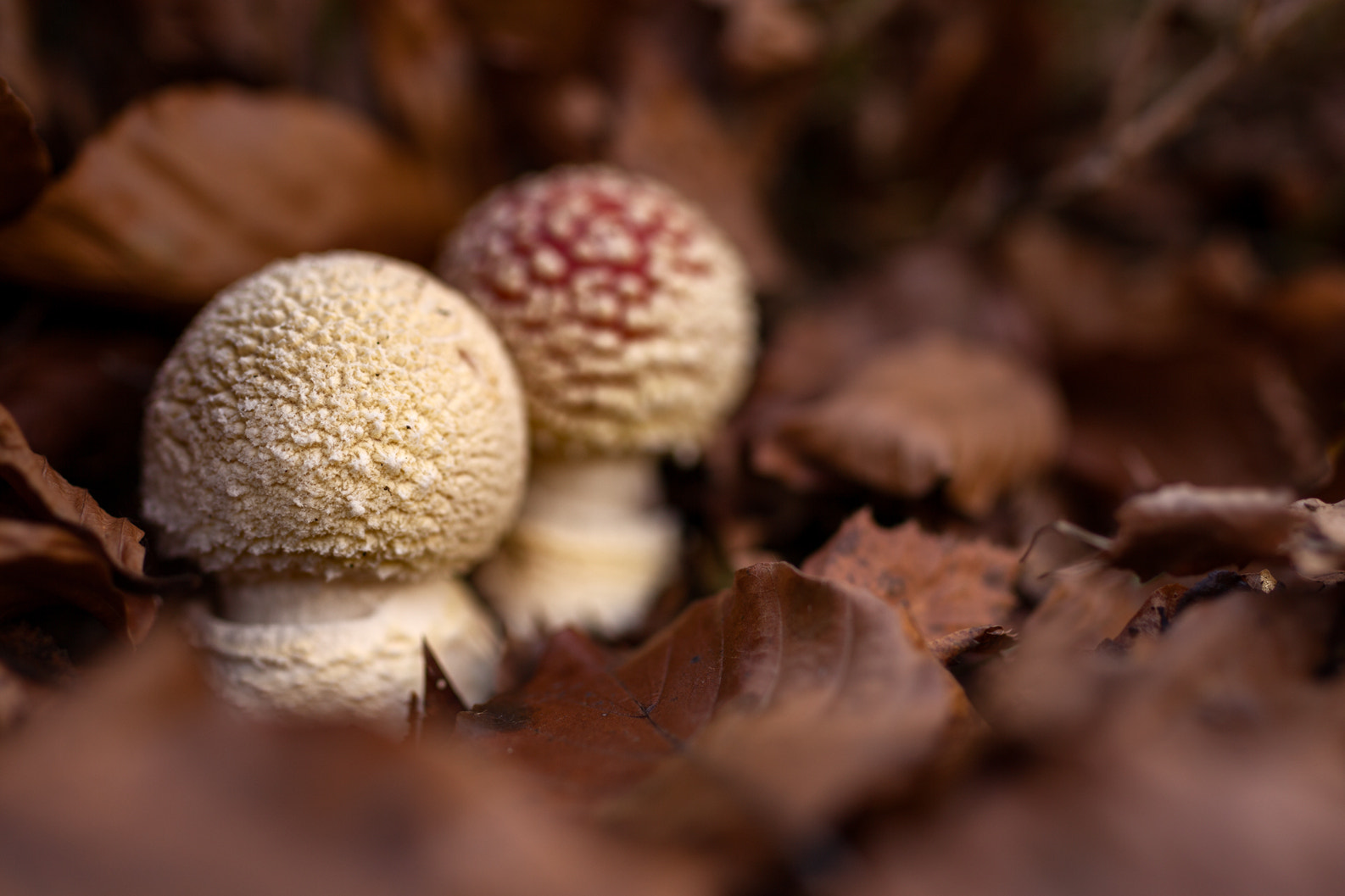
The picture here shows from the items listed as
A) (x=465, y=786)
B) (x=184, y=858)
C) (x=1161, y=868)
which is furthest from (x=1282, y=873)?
(x=184, y=858)

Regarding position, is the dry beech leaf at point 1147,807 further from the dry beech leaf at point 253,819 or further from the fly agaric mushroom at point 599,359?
the fly agaric mushroom at point 599,359

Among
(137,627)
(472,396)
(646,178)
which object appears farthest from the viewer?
(646,178)

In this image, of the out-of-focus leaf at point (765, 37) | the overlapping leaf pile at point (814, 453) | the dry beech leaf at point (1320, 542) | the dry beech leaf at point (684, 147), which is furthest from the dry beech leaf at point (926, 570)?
the out-of-focus leaf at point (765, 37)

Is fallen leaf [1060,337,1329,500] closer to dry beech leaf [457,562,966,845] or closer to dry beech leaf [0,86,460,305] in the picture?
dry beech leaf [457,562,966,845]

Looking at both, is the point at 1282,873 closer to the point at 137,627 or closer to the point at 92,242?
the point at 137,627

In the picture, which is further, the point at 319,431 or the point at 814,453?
the point at 814,453

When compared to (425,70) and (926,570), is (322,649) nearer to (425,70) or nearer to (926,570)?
(926,570)

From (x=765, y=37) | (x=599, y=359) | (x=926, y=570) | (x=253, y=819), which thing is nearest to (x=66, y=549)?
(x=253, y=819)
